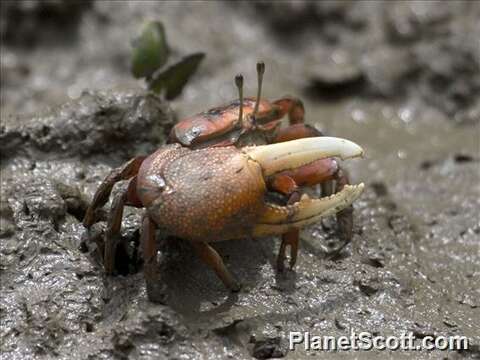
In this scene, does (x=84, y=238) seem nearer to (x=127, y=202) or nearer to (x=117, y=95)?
(x=127, y=202)

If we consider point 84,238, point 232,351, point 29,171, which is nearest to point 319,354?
point 232,351

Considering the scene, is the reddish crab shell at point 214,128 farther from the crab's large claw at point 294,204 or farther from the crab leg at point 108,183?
the crab's large claw at point 294,204

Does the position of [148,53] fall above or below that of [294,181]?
above

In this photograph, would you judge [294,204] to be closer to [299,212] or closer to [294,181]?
[299,212]

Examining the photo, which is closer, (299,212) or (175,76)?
(299,212)

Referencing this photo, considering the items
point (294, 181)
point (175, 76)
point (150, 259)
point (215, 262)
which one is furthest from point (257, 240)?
point (175, 76)

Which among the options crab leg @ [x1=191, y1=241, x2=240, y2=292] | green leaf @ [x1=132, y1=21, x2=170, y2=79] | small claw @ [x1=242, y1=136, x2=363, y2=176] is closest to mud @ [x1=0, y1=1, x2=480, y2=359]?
crab leg @ [x1=191, y1=241, x2=240, y2=292]

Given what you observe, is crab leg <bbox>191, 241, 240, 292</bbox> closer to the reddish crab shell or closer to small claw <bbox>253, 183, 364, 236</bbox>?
small claw <bbox>253, 183, 364, 236</bbox>
